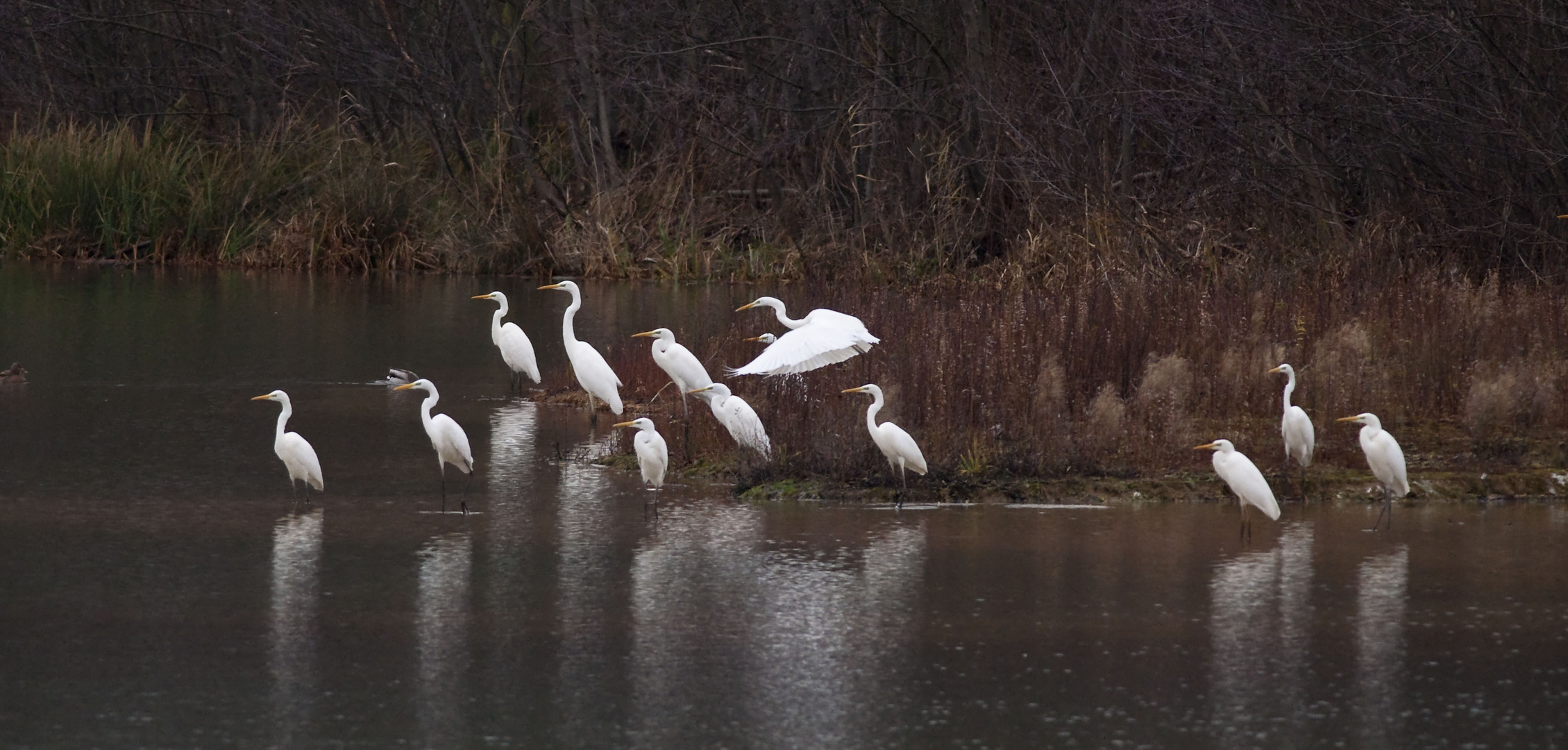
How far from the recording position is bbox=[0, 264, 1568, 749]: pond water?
17.6ft

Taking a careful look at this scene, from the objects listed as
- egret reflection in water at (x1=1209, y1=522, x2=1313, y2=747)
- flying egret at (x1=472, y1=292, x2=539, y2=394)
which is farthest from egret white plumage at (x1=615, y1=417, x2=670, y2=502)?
flying egret at (x1=472, y1=292, x2=539, y2=394)

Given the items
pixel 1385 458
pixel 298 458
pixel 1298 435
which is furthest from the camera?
pixel 1298 435

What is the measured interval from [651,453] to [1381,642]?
134 inches

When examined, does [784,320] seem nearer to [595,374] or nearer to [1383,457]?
[595,374]

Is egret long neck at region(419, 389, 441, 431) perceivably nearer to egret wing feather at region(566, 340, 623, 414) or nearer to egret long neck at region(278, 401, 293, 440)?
egret long neck at region(278, 401, 293, 440)

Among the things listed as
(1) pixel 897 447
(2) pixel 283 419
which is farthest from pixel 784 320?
(2) pixel 283 419

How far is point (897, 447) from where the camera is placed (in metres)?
8.68

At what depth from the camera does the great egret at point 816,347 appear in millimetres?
10102

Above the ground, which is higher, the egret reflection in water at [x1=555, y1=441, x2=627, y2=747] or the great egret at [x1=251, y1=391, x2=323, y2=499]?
the great egret at [x1=251, y1=391, x2=323, y2=499]

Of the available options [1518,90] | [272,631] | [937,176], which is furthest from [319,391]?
[937,176]

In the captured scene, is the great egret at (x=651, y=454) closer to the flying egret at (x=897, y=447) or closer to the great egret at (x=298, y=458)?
the flying egret at (x=897, y=447)

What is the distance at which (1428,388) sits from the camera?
1087 centimetres

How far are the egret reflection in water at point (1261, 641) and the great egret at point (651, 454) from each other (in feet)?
8.26

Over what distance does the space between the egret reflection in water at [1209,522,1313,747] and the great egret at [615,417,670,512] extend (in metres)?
2.52
